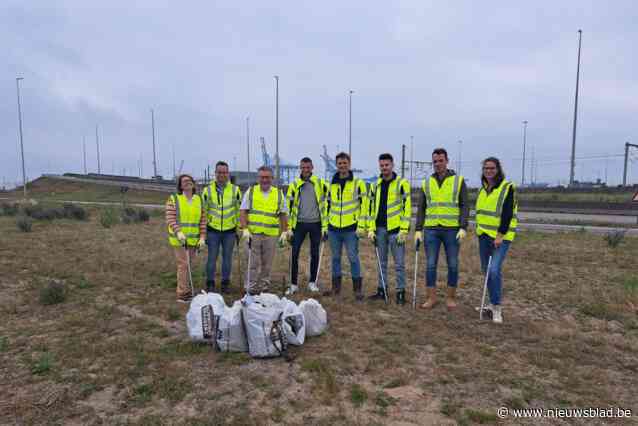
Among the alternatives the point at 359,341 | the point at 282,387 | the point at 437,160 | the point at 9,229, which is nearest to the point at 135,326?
the point at 282,387

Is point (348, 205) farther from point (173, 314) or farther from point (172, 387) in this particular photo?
point (172, 387)

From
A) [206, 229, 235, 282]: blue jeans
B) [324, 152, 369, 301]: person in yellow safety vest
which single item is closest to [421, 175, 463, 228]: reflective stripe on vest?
[324, 152, 369, 301]: person in yellow safety vest

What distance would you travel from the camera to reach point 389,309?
5.63 meters

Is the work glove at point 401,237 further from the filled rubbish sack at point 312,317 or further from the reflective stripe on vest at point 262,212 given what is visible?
the reflective stripe on vest at point 262,212

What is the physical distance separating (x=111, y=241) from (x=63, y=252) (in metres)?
1.91

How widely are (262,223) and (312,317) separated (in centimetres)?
198

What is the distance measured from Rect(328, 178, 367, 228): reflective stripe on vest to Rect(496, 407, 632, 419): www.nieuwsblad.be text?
3268 millimetres

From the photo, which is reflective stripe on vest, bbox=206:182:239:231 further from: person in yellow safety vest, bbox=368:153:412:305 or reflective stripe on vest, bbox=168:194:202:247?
person in yellow safety vest, bbox=368:153:412:305

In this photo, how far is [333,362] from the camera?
3920 mm

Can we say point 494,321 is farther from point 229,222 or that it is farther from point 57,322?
point 57,322

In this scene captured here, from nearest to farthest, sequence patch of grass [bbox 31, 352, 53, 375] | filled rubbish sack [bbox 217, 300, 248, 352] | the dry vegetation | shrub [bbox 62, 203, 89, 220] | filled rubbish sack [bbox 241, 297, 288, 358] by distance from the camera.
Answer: the dry vegetation
patch of grass [bbox 31, 352, 53, 375]
filled rubbish sack [bbox 241, 297, 288, 358]
filled rubbish sack [bbox 217, 300, 248, 352]
shrub [bbox 62, 203, 89, 220]

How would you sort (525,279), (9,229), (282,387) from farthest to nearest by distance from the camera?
(9,229) < (525,279) < (282,387)

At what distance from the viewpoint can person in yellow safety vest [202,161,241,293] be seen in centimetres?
606

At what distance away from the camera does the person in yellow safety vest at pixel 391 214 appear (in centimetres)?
568
